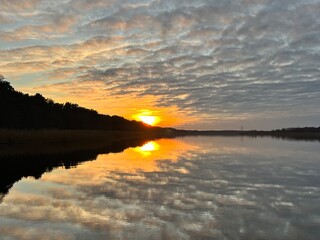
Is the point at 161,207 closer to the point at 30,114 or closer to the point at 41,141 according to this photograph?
the point at 41,141

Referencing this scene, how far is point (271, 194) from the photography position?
1780 centimetres

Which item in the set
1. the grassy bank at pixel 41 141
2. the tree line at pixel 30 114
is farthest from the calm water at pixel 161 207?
the tree line at pixel 30 114

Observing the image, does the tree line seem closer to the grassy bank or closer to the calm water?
the grassy bank

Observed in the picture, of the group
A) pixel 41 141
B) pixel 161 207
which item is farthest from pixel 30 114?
pixel 161 207

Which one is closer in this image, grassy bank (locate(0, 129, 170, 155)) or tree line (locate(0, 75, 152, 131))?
grassy bank (locate(0, 129, 170, 155))

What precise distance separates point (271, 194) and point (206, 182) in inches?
181

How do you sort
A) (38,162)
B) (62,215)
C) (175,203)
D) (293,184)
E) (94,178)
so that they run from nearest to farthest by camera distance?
(62,215)
(175,203)
(293,184)
(94,178)
(38,162)

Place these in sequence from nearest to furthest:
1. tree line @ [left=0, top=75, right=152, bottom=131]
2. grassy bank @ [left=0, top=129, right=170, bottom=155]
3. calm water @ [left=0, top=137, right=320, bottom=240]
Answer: calm water @ [left=0, top=137, right=320, bottom=240], grassy bank @ [left=0, top=129, right=170, bottom=155], tree line @ [left=0, top=75, right=152, bottom=131]

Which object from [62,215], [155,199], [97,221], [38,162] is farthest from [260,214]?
[38,162]

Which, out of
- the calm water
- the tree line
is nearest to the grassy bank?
the tree line

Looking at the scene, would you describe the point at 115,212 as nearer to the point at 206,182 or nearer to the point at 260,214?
the point at 260,214

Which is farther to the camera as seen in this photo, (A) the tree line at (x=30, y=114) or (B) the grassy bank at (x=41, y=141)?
(A) the tree line at (x=30, y=114)

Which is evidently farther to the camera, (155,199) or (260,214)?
(155,199)

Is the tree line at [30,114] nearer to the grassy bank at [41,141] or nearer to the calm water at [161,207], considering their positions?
the grassy bank at [41,141]
